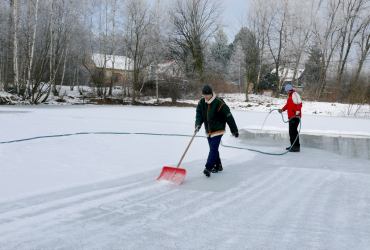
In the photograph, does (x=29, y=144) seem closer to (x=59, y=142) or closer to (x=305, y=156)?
(x=59, y=142)

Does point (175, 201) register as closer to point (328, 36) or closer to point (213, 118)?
point (213, 118)

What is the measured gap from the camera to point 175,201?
3465 mm

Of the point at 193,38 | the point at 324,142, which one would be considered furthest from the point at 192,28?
the point at 324,142

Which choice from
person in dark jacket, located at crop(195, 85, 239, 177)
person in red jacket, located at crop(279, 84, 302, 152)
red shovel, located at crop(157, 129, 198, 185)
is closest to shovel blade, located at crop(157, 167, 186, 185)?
red shovel, located at crop(157, 129, 198, 185)

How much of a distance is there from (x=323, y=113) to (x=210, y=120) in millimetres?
15836

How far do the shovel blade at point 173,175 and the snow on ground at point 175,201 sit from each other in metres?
0.13

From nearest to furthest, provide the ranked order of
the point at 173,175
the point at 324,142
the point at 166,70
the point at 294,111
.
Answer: the point at 173,175 < the point at 294,111 < the point at 324,142 < the point at 166,70

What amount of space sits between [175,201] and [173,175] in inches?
33.4

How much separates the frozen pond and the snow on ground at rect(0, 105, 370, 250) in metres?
0.59

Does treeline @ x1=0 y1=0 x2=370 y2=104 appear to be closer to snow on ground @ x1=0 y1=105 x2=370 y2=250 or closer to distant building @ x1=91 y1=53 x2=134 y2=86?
distant building @ x1=91 y1=53 x2=134 y2=86

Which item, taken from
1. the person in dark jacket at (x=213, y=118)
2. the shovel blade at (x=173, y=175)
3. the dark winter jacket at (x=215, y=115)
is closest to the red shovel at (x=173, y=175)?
the shovel blade at (x=173, y=175)

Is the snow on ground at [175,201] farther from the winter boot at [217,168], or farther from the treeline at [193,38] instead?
the treeline at [193,38]

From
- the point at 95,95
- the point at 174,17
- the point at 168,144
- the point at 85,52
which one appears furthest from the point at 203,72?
the point at 168,144

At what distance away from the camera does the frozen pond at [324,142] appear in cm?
703
